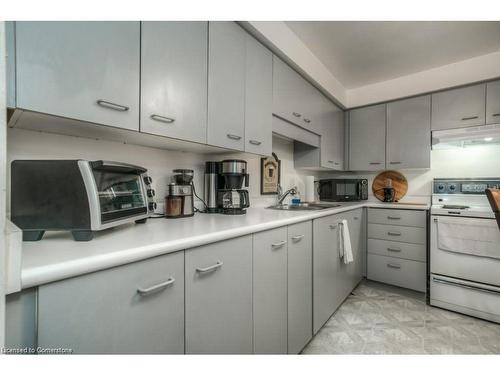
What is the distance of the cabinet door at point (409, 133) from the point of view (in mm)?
2471

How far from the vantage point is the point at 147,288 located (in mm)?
676

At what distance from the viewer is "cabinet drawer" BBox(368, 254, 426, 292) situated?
7.44ft

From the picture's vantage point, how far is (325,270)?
1735 millimetres

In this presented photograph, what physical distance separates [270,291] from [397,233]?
1852mm

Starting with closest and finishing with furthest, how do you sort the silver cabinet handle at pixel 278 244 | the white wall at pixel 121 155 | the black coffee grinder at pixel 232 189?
1. the white wall at pixel 121 155
2. the silver cabinet handle at pixel 278 244
3. the black coffee grinder at pixel 232 189

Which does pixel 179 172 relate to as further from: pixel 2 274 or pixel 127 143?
pixel 2 274

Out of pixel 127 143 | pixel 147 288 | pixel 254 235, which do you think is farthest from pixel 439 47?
pixel 147 288

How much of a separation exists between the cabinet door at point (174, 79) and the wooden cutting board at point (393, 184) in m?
2.57

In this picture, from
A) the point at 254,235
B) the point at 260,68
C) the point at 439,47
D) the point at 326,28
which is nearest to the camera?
the point at 254,235

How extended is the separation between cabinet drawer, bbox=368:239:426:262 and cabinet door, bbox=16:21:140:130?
2557 millimetres

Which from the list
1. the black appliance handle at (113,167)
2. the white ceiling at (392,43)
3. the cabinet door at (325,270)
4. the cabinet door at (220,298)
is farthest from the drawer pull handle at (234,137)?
the white ceiling at (392,43)

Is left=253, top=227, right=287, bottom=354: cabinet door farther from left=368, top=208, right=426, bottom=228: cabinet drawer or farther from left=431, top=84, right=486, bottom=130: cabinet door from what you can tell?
left=431, top=84, right=486, bottom=130: cabinet door

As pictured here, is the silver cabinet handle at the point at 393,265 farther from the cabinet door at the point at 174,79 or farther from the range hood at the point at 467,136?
the cabinet door at the point at 174,79
